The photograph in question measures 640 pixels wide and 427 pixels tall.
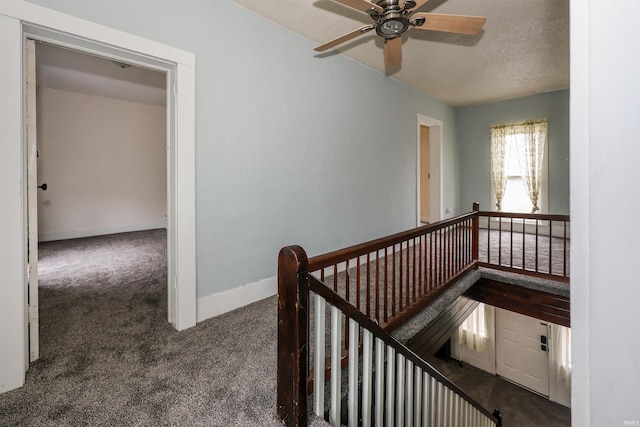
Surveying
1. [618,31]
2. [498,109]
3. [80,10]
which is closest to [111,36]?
[80,10]

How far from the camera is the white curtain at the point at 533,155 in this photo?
521 centimetres

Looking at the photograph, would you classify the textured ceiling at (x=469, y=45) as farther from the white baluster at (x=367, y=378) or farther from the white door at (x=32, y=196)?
the white baluster at (x=367, y=378)

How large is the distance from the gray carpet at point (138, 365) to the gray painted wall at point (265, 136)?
47 centimetres

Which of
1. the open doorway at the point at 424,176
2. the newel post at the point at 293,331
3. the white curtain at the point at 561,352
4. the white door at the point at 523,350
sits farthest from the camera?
the open doorway at the point at 424,176

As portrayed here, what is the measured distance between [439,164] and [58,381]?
5774 mm

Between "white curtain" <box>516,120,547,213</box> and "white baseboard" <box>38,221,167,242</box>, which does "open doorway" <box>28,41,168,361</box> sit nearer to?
"white baseboard" <box>38,221,167,242</box>

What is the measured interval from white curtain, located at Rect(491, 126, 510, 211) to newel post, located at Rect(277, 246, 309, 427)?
5748mm

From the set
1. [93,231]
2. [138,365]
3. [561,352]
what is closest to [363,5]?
[138,365]

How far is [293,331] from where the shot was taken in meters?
1.22

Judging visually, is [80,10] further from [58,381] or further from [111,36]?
[58,381]

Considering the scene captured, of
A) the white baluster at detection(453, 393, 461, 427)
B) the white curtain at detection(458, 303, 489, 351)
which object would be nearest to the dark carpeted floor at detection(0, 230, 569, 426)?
the white baluster at detection(453, 393, 461, 427)

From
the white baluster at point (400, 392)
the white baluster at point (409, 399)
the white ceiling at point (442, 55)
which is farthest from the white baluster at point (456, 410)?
the white ceiling at point (442, 55)

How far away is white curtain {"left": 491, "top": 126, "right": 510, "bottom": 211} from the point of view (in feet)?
18.5

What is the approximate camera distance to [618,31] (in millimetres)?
625
